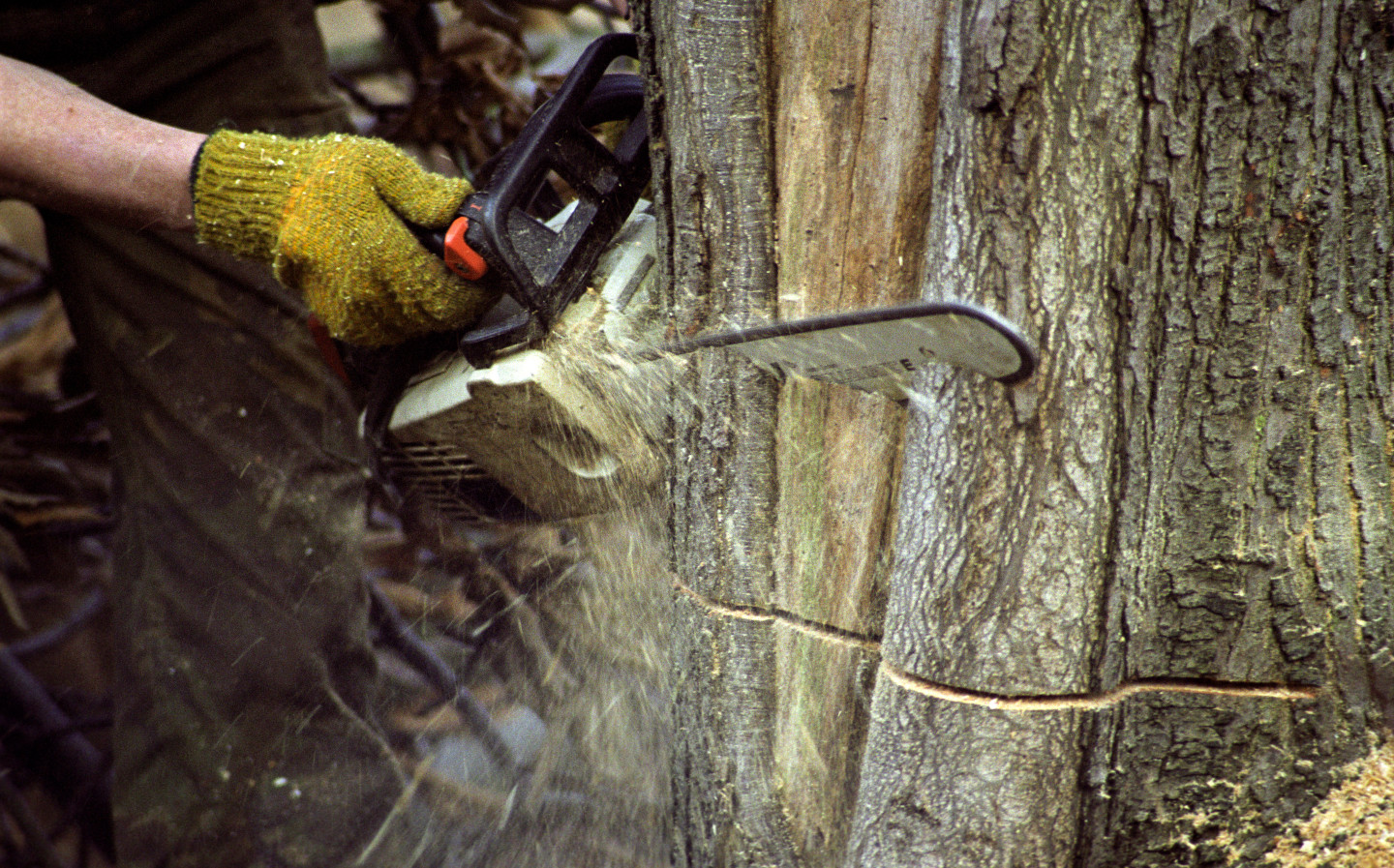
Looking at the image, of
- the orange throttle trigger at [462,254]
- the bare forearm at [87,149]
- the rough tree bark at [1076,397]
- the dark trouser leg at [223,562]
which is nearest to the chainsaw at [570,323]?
the orange throttle trigger at [462,254]

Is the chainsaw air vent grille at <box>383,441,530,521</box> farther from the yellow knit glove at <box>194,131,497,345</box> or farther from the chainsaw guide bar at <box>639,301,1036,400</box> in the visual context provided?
the chainsaw guide bar at <box>639,301,1036,400</box>

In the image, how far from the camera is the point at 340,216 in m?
1.17

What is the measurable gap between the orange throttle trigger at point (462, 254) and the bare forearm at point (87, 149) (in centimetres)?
40

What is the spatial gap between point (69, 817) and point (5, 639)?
65 centimetres

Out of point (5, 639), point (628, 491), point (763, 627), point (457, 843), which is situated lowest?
point (457, 843)

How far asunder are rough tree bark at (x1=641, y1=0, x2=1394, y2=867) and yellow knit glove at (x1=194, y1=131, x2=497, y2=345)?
1.13 ft

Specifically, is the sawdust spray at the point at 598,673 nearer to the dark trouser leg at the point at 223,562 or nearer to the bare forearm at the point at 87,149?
the dark trouser leg at the point at 223,562

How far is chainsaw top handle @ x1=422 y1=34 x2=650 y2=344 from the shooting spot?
1.15 meters

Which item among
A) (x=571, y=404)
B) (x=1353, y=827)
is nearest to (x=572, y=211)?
(x=571, y=404)

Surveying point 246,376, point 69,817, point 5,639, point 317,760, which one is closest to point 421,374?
point 246,376

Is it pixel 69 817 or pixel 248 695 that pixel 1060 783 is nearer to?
pixel 248 695

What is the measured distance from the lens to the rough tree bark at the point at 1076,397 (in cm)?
82

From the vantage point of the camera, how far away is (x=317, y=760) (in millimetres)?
1901

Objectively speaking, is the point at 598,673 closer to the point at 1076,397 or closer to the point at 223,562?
the point at 223,562
